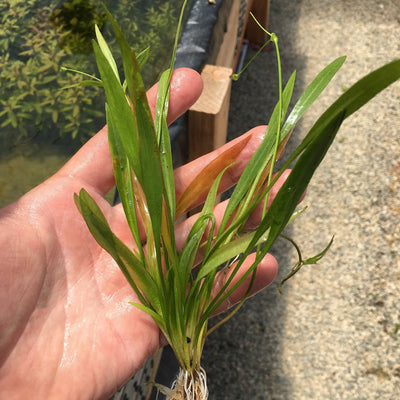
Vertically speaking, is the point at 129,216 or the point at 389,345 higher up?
the point at 129,216

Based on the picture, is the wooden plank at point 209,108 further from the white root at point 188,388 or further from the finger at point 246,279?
the white root at point 188,388

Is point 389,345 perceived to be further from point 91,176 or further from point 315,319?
point 91,176

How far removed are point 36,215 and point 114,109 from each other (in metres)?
0.37

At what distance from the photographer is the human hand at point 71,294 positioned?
0.94m

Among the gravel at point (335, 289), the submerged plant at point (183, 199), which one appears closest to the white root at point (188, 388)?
the submerged plant at point (183, 199)

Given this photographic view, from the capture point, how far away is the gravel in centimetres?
166

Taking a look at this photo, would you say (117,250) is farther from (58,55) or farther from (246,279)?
(58,55)

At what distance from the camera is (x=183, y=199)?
1.06 meters

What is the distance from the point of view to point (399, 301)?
70.7 inches

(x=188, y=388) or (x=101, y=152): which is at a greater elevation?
(x=101, y=152)

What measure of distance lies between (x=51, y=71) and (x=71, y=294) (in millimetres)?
972

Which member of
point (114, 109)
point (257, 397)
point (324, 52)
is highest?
point (114, 109)

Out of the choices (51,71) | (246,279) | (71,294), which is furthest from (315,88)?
(51,71)

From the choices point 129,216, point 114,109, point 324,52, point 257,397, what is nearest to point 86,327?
point 129,216
